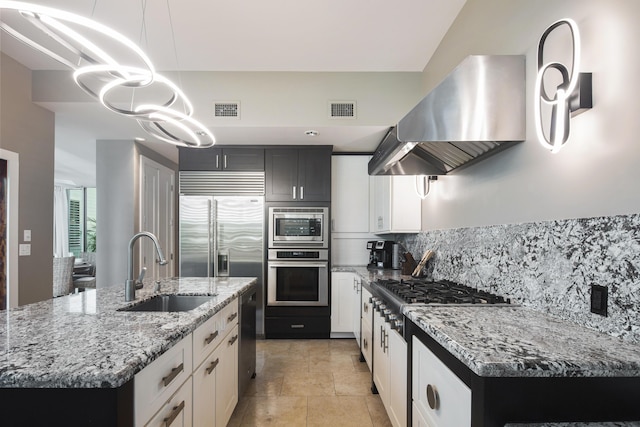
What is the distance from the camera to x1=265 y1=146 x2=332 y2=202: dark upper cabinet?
4324mm

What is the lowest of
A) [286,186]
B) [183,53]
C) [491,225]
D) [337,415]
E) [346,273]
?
[337,415]

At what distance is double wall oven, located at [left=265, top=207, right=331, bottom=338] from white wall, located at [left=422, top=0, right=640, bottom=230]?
2.26 meters

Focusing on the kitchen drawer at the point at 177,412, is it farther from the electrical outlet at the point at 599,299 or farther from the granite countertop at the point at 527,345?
the electrical outlet at the point at 599,299

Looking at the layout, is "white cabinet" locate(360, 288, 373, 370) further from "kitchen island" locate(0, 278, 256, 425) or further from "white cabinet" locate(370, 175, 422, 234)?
"kitchen island" locate(0, 278, 256, 425)

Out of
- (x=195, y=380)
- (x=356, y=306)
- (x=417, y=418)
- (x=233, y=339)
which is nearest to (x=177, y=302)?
(x=233, y=339)

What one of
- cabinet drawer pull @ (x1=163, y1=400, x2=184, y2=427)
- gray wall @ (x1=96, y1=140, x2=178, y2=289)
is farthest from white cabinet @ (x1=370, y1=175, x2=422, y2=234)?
gray wall @ (x1=96, y1=140, x2=178, y2=289)

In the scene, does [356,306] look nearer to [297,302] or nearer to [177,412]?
[297,302]

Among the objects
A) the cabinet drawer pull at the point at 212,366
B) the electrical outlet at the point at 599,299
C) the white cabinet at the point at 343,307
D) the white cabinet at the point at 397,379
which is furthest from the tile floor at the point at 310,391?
the electrical outlet at the point at 599,299

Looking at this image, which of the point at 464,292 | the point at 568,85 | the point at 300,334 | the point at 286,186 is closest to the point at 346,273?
the point at 300,334

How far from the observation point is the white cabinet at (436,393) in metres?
1.10

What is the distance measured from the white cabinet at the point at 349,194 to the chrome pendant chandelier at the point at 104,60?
1762 mm

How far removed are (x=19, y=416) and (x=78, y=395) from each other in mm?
170

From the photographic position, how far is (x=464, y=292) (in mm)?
2098

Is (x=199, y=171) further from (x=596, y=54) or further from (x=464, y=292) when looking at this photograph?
(x=596, y=54)
